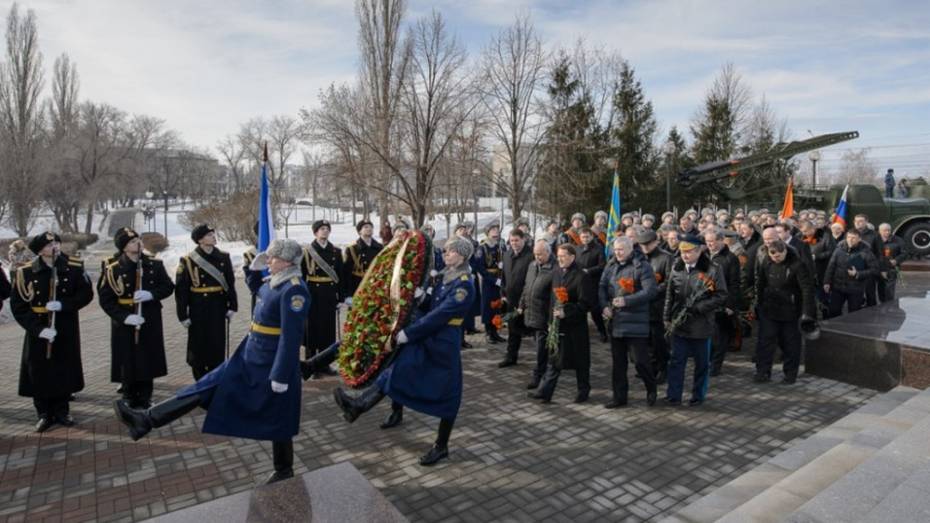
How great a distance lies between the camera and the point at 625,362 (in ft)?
19.6

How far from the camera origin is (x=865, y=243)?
28.5 ft

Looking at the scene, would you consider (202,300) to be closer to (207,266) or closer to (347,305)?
(207,266)

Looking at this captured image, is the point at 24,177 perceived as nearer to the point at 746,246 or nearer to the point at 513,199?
the point at 513,199

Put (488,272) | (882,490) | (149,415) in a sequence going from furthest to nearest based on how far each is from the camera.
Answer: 1. (488,272)
2. (149,415)
3. (882,490)

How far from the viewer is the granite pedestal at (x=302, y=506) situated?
3.16m

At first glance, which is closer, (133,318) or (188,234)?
(133,318)

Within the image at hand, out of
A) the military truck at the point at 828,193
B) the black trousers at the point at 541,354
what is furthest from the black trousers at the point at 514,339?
the military truck at the point at 828,193

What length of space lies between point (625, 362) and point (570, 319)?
0.71 meters

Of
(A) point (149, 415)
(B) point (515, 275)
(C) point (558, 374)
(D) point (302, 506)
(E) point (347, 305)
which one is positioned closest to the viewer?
(D) point (302, 506)

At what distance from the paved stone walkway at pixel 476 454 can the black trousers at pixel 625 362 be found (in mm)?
218

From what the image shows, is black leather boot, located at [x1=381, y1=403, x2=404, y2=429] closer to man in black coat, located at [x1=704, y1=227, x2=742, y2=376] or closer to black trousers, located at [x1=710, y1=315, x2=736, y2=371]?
man in black coat, located at [x1=704, y1=227, x2=742, y2=376]

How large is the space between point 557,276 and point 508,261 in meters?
2.08

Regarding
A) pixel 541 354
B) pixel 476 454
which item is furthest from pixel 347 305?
pixel 476 454

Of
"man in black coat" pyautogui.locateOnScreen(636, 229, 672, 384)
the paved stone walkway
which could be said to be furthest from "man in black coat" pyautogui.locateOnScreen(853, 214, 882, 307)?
"man in black coat" pyautogui.locateOnScreen(636, 229, 672, 384)
